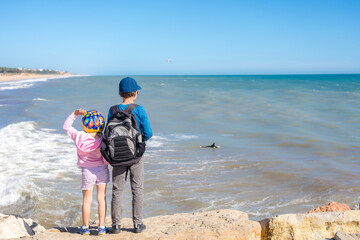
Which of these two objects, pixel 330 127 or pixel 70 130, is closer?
pixel 70 130

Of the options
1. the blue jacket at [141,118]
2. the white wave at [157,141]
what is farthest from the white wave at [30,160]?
the blue jacket at [141,118]

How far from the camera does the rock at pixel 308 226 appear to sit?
158 inches

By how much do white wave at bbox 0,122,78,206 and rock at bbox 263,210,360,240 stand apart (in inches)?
209

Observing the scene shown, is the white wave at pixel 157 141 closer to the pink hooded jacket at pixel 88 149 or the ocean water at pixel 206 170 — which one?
the ocean water at pixel 206 170

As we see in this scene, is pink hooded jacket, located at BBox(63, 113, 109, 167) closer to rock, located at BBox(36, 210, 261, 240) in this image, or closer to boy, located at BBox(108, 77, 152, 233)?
boy, located at BBox(108, 77, 152, 233)

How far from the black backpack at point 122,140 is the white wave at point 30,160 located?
14.8ft

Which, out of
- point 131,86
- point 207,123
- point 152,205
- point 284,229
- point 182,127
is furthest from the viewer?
point 207,123

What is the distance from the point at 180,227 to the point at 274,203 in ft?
12.6

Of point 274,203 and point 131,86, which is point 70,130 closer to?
point 131,86

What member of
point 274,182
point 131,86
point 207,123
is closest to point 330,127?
point 207,123

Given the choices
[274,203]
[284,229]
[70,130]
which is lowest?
[274,203]

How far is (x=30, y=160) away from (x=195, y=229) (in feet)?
25.0

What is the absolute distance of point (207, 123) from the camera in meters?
17.8

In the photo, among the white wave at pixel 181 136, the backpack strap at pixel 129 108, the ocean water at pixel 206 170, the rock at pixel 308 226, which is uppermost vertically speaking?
the backpack strap at pixel 129 108
